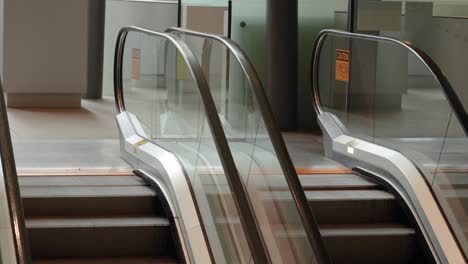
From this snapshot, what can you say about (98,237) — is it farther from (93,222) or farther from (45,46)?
(45,46)

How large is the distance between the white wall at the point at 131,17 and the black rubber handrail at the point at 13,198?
10.6m

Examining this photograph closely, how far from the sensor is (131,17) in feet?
49.1

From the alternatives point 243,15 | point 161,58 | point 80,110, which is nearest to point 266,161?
point 161,58

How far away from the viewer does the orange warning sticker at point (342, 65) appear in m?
7.82

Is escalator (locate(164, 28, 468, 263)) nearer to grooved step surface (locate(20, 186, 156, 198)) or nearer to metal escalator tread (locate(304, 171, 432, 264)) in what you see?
metal escalator tread (locate(304, 171, 432, 264))

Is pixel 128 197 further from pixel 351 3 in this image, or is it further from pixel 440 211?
pixel 351 3

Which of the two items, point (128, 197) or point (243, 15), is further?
point (243, 15)

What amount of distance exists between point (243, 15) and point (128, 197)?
5.05 meters

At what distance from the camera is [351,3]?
368 inches

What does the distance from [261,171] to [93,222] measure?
133cm

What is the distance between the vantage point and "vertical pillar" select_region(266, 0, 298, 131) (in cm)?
996

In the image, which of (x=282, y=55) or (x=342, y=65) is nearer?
(x=342, y=65)

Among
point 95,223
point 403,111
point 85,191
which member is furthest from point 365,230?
point 85,191

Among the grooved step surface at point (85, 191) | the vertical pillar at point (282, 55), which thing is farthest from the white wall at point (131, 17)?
the grooved step surface at point (85, 191)
